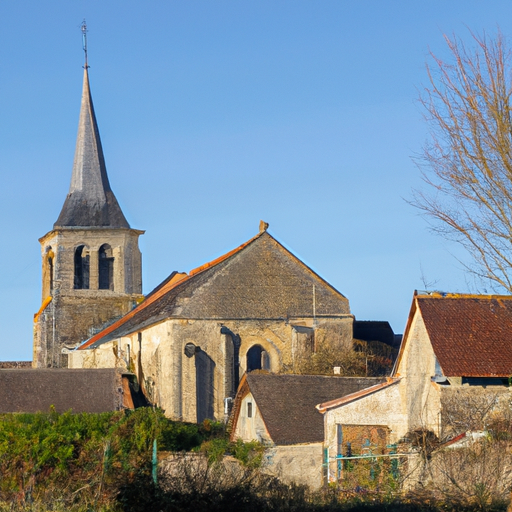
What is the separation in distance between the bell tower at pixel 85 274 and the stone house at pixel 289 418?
19.7 m

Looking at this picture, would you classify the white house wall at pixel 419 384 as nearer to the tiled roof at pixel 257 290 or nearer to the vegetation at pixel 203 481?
Answer: the vegetation at pixel 203 481

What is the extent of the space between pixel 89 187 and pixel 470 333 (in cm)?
2961

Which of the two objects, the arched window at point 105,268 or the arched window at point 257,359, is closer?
the arched window at point 257,359

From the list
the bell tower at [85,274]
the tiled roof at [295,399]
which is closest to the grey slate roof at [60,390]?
the tiled roof at [295,399]

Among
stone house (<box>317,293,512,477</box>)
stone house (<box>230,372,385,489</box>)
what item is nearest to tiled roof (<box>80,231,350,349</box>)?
stone house (<box>230,372,385,489</box>)

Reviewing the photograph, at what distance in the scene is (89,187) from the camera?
49344 millimetres

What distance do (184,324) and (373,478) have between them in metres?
17.7

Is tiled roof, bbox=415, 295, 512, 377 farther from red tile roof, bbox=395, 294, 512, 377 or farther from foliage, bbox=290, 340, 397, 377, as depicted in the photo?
foliage, bbox=290, 340, 397, 377

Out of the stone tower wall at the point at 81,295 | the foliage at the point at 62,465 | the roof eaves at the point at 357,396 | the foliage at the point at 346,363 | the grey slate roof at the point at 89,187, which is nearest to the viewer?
the foliage at the point at 62,465

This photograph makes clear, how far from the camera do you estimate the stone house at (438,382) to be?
21578 millimetres

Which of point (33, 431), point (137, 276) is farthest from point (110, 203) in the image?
point (33, 431)

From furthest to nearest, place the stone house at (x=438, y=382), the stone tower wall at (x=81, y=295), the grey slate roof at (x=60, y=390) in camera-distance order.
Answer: the stone tower wall at (x=81, y=295) < the grey slate roof at (x=60, y=390) < the stone house at (x=438, y=382)

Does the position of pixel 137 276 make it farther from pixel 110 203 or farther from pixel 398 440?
pixel 398 440

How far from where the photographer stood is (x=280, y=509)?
565 inches
